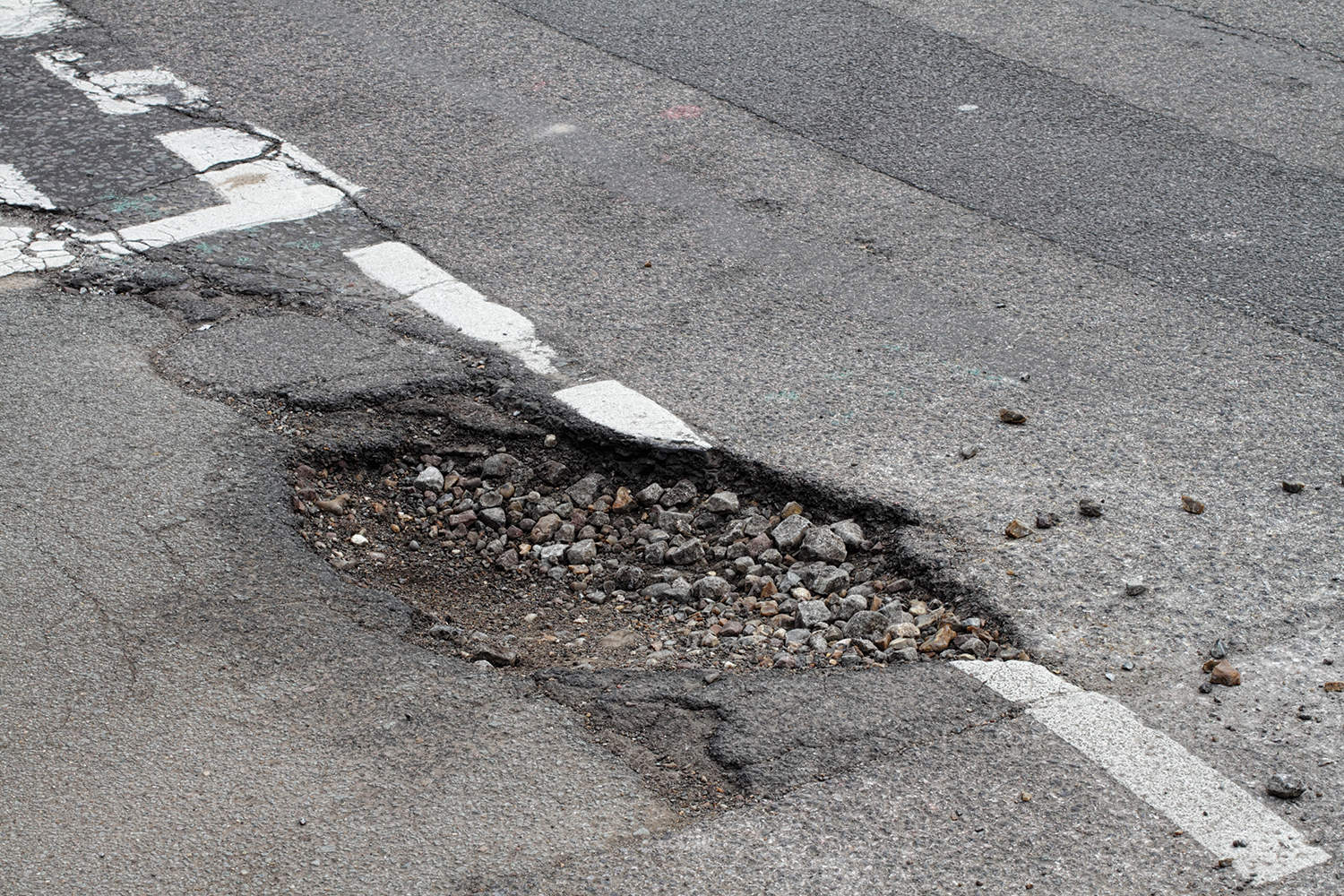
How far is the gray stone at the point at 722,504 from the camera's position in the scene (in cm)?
408

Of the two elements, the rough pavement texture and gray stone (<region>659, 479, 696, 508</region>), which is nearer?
the rough pavement texture

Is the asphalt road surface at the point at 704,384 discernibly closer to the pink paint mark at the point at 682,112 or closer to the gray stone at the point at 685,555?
the pink paint mark at the point at 682,112

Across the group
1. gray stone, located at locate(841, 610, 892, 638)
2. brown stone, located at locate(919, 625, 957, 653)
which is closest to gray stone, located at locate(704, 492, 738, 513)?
gray stone, located at locate(841, 610, 892, 638)

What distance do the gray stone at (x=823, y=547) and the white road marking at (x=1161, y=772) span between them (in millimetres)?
577

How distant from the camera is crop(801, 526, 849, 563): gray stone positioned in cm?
384

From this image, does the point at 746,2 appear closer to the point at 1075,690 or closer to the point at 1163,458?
the point at 1163,458

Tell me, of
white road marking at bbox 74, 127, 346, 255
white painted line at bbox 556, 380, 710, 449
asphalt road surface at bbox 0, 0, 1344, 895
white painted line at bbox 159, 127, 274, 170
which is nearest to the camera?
asphalt road surface at bbox 0, 0, 1344, 895

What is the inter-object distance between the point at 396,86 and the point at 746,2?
2.45 metres

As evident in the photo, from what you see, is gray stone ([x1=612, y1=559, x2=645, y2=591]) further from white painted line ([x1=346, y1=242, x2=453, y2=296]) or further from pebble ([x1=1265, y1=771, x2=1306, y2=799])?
white painted line ([x1=346, y1=242, x2=453, y2=296])

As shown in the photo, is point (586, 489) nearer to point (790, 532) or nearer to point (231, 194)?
point (790, 532)

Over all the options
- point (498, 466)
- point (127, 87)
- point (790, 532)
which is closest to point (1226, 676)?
point (790, 532)

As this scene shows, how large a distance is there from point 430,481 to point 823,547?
133 cm

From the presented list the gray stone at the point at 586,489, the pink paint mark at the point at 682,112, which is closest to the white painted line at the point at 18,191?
the pink paint mark at the point at 682,112

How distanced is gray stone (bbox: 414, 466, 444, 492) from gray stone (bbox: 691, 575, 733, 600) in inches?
39.2
